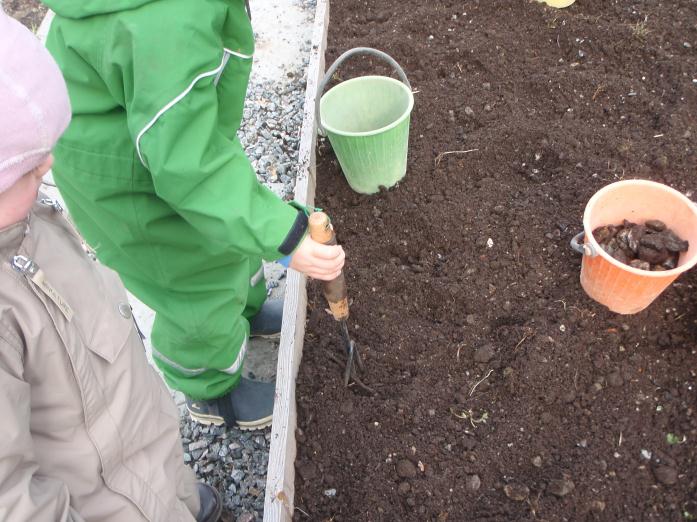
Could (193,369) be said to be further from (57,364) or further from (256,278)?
(57,364)

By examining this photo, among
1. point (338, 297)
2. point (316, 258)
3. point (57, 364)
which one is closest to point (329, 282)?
point (338, 297)

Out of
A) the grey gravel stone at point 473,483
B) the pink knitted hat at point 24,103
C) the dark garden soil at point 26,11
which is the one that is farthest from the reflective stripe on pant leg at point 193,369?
the dark garden soil at point 26,11

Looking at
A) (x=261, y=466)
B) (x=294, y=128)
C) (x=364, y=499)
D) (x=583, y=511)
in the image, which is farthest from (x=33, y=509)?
(x=294, y=128)

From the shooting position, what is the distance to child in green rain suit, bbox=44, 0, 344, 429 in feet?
4.18

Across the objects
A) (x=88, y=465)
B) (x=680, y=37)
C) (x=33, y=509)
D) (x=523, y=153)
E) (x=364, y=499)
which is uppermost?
(x=33, y=509)

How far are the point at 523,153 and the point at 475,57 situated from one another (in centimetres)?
78

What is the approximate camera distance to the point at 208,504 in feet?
6.50

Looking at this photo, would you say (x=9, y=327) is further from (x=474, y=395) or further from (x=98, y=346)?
(x=474, y=395)

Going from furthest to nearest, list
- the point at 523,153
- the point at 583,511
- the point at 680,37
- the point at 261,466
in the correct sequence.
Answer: the point at 680,37
the point at 523,153
the point at 261,466
the point at 583,511

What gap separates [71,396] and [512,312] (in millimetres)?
1622

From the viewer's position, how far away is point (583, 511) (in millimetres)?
1832

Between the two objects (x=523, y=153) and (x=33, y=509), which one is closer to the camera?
(x=33, y=509)

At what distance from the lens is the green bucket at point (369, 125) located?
2.43 metres

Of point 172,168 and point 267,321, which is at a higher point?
point 172,168
